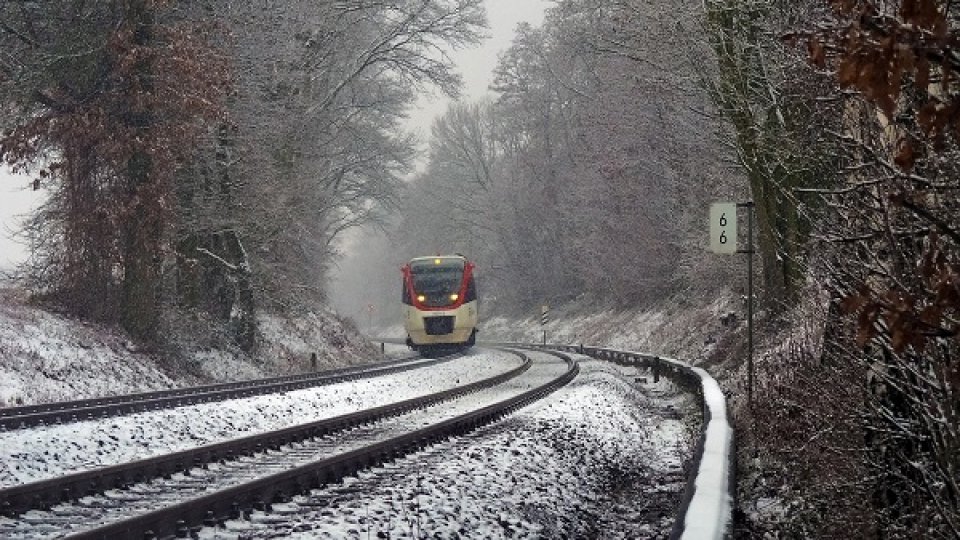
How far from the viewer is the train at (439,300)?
3161cm

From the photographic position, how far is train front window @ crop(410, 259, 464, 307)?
3159 centimetres

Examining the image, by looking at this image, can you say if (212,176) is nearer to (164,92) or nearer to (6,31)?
(164,92)

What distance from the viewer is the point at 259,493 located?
7.79 metres

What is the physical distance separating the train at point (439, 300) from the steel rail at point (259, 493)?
19.1m

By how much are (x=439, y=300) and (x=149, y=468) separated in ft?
74.4

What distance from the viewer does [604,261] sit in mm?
40281

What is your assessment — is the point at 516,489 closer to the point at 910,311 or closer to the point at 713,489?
the point at 713,489

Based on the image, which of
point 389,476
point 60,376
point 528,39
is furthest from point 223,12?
point 528,39

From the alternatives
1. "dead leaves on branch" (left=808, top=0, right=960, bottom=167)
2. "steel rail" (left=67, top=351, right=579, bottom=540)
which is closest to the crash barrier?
"dead leaves on branch" (left=808, top=0, right=960, bottom=167)

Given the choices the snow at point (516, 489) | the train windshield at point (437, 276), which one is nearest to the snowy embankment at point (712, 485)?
the snow at point (516, 489)

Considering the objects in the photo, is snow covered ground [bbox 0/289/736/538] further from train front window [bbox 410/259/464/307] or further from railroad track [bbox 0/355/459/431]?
train front window [bbox 410/259/464/307]

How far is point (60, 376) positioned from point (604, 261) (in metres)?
26.5

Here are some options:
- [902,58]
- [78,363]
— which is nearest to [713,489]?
[902,58]

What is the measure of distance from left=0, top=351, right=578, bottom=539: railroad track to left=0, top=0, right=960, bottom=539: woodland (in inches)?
147
